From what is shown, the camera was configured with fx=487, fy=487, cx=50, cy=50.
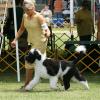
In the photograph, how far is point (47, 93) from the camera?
27.0 ft

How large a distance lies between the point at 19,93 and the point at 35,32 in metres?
1.08

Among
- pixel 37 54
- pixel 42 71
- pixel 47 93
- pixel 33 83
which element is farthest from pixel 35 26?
pixel 47 93

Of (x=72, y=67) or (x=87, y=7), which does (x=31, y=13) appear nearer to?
(x=72, y=67)

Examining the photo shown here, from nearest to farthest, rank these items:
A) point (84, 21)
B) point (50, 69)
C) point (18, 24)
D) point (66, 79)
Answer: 1. point (50, 69)
2. point (66, 79)
3. point (18, 24)
4. point (84, 21)

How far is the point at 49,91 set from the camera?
27.9ft

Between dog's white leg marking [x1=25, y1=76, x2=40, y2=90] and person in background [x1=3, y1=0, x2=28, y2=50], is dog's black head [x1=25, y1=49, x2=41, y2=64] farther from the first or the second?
person in background [x1=3, y1=0, x2=28, y2=50]

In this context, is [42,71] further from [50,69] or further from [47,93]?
[47,93]

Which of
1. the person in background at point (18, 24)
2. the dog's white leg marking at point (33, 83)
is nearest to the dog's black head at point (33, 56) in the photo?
the dog's white leg marking at point (33, 83)

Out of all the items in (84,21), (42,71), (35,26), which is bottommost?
(42,71)

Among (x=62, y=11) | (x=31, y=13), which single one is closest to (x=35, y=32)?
(x=31, y=13)

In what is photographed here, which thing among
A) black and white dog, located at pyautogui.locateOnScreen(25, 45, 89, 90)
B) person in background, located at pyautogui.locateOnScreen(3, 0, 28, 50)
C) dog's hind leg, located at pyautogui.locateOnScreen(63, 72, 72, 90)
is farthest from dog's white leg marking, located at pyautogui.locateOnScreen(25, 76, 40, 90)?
person in background, located at pyautogui.locateOnScreen(3, 0, 28, 50)

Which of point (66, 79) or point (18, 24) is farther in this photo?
point (18, 24)

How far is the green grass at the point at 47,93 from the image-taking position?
7.80 meters

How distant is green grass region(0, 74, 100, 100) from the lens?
780 cm
